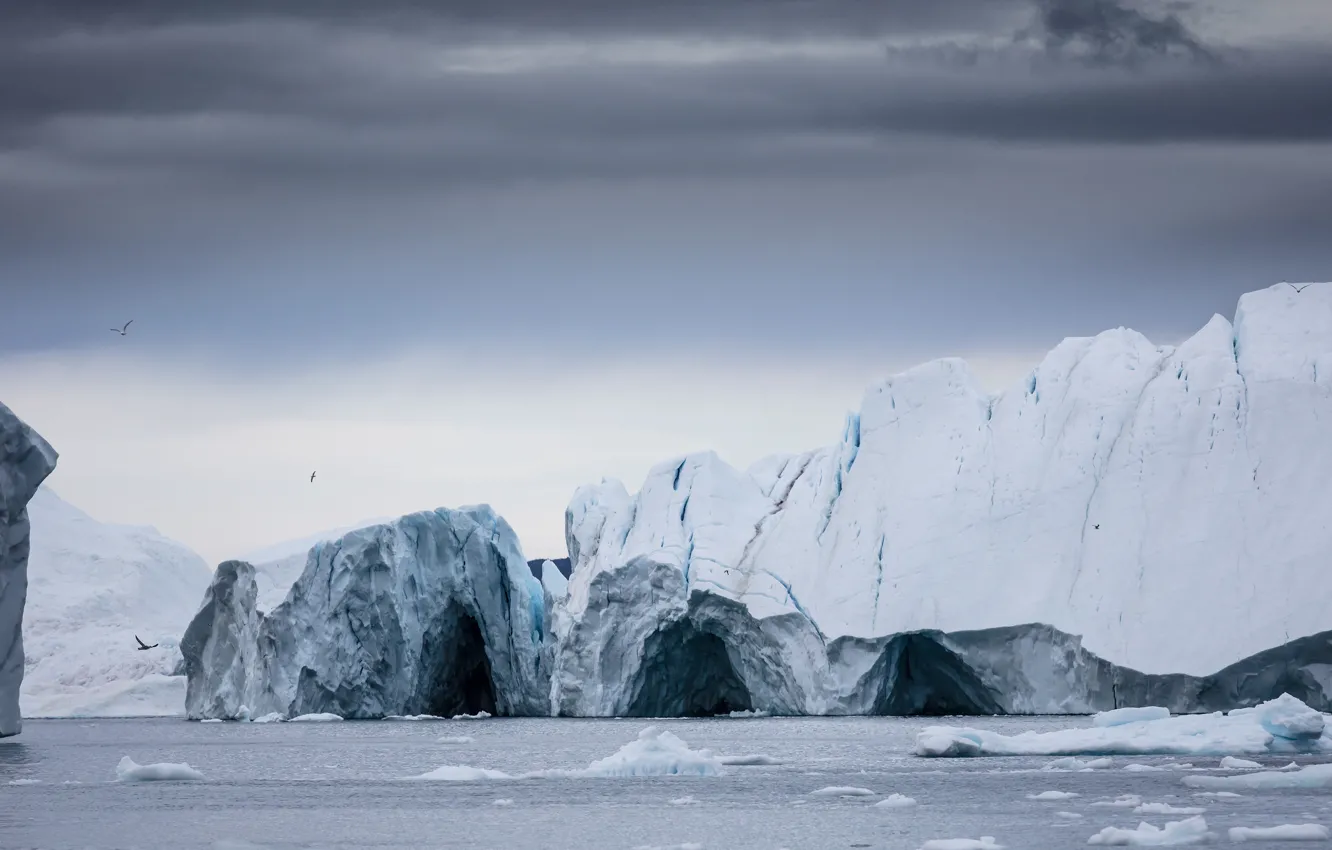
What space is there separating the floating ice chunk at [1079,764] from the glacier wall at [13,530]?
1591cm

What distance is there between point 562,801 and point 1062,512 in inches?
708

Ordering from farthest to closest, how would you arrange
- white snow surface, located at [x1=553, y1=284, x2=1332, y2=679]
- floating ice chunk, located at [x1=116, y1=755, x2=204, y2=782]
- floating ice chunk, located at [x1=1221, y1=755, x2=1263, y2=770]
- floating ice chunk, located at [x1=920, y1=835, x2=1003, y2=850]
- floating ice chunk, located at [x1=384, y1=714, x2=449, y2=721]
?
floating ice chunk, located at [x1=384, y1=714, x2=449, y2=721] → white snow surface, located at [x1=553, y1=284, x2=1332, y2=679] → floating ice chunk, located at [x1=116, y1=755, x2=204, y2=782] → floating ice chunk, located at [x1=1221, y1=755, x2=1263, y2=770] → floating ice chunk, located at [x1=920, y1=835, x2=1003, y2=850]

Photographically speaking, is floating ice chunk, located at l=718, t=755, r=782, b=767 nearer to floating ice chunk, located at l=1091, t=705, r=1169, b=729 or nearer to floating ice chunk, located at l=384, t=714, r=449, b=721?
floating ice chunk, located at l=1091, t=705, r=1169, b=729

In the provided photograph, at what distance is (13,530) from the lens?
29.1 m

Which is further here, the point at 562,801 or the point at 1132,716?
the point at 1132,716

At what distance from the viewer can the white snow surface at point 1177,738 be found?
24.2 metres

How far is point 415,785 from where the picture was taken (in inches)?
954

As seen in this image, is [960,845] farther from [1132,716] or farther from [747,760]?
[1132,716]

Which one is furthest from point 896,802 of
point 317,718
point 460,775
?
point 317,718

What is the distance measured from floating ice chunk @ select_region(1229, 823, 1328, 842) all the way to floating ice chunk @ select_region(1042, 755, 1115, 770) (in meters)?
7.52

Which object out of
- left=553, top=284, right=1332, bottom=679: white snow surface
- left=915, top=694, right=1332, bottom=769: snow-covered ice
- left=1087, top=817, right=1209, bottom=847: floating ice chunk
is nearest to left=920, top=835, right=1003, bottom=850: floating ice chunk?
left=1087, top=817, right=1209, bottom=847: floating ice chunk

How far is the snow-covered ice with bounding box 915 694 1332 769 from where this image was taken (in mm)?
24188

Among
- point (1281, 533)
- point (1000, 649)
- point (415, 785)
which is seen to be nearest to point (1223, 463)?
point (1281, 533)

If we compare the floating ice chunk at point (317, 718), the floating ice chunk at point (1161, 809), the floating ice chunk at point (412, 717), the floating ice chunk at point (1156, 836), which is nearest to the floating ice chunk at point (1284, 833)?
the floating ice chunk at point (1156, 836)
